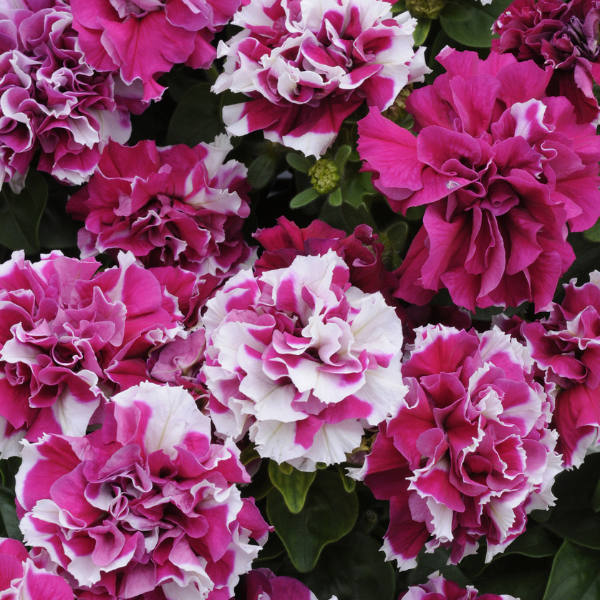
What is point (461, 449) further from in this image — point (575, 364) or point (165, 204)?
point (165, 204)

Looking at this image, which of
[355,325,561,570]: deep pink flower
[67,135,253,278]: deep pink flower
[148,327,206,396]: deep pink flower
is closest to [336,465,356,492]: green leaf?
[355,325,561,570]: deep pink flower

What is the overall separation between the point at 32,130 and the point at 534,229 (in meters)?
0.43

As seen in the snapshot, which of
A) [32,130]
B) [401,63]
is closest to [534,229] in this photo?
[401,63]

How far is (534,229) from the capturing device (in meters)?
0.51

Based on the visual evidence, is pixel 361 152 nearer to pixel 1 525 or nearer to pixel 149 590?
pixel 149 590

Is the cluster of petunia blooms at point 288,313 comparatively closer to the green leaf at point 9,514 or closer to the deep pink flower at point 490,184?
the deep pink flower at point 490,184

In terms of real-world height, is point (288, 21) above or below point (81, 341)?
above

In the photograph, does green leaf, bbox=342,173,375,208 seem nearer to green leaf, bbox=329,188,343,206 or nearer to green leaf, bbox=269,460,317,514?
green leaf, bbox=329,188,343,206

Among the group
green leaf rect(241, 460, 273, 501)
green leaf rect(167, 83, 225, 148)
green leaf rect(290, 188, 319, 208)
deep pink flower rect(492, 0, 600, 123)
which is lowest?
green leaf rect(241, 460, 273, 501)

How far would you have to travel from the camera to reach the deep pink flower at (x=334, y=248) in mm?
552

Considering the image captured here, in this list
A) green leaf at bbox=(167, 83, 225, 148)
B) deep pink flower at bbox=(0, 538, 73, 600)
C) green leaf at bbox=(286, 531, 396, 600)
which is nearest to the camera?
deep pink flower at bbox=(0, 538, 73, 600)

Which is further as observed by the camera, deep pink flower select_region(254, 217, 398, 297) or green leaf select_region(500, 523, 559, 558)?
green leaf select_region(500, 523, 559, 558)

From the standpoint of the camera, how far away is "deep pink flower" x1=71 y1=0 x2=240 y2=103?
23.6 inches

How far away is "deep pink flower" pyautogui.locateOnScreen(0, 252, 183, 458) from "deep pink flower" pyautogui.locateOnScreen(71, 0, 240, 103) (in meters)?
0.18
